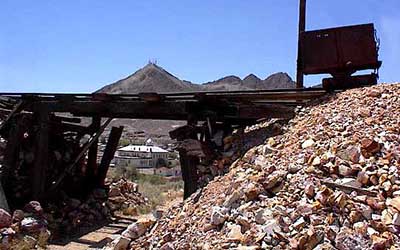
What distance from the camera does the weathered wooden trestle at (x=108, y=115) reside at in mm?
9977

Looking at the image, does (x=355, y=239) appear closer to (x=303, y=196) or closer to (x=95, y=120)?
(x=303, y=196)

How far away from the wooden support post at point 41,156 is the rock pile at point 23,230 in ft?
2.89

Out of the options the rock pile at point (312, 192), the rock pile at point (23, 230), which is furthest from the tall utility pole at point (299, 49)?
the rock pile at point (23, 230)

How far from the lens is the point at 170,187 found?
75.6 feet

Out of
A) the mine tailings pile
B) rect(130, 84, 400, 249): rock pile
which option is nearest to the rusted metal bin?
rect(130, 84, 400, 249): rock pile

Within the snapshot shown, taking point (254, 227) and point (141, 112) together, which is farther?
point (141, 112)

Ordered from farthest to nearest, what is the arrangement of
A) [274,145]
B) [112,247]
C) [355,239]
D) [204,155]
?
1. [204,155]
2. [274,145]
3. [112,247]
4. [355,239]

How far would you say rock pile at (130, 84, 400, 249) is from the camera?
5.45m

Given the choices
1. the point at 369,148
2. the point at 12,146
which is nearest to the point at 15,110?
the point at 12,146

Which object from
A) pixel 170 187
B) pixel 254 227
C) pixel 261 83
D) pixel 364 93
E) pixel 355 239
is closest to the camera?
pixel 355 239

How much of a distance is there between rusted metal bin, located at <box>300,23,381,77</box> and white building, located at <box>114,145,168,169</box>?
2790cm

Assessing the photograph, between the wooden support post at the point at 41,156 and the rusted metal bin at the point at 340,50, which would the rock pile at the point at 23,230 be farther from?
the rusted metal bin at the point at 340,50

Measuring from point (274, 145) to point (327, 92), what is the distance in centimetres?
223

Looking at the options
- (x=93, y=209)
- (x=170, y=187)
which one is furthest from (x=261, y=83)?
(x=93, y=209)
